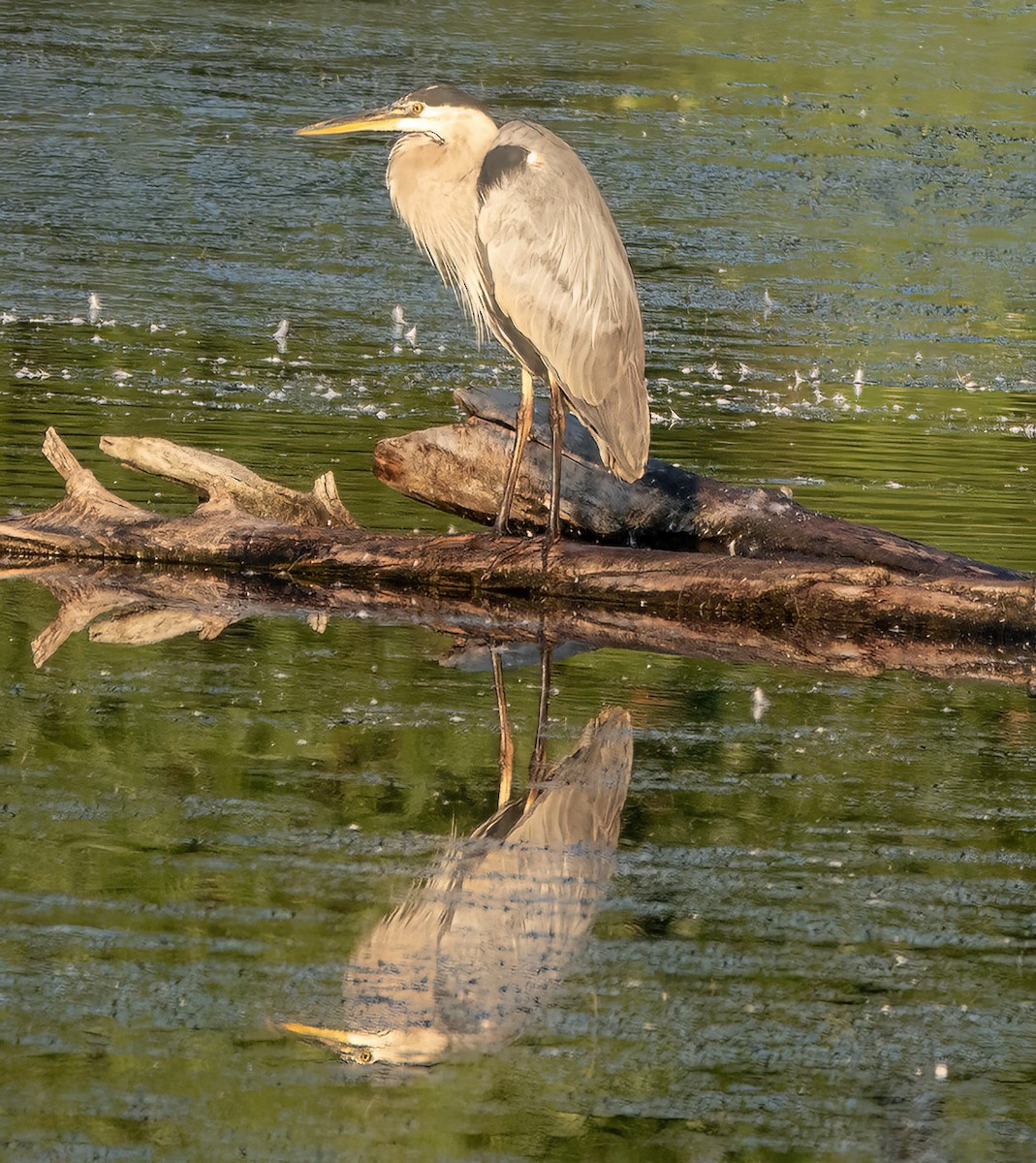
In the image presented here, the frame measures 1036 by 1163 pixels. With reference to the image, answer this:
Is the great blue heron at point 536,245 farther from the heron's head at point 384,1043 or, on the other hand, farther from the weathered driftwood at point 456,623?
the heron's head at point 384,1043

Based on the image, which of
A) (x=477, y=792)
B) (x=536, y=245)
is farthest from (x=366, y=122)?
(x=477, y=792)

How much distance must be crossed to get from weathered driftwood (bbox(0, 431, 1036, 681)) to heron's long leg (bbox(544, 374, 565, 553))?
9cm

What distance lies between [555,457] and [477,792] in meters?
2.98

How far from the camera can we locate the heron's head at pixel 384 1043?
4539mm

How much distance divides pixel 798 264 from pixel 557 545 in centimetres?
1083

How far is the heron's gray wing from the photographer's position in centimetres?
905

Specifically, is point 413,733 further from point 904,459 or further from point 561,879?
point 904,459

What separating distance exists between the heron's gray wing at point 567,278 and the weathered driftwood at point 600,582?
0.65 metres

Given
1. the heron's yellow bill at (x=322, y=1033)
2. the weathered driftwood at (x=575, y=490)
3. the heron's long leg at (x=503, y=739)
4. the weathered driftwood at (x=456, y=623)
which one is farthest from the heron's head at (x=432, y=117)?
the heron's yellow bill at (x=322, y=1033)

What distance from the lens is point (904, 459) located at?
41.9 feet

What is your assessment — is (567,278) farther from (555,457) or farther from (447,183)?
(555,457)

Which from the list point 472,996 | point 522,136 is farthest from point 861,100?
point 472,996

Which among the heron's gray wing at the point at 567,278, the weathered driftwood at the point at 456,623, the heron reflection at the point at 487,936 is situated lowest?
the heron reflection at the point at 487,936

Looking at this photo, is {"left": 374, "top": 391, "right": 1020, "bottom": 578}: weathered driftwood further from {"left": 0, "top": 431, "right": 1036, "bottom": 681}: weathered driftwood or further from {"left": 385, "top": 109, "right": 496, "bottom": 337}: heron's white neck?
{"left": 385, "top": 109, "right": 496, "bottom": 337}: heron's white neck
